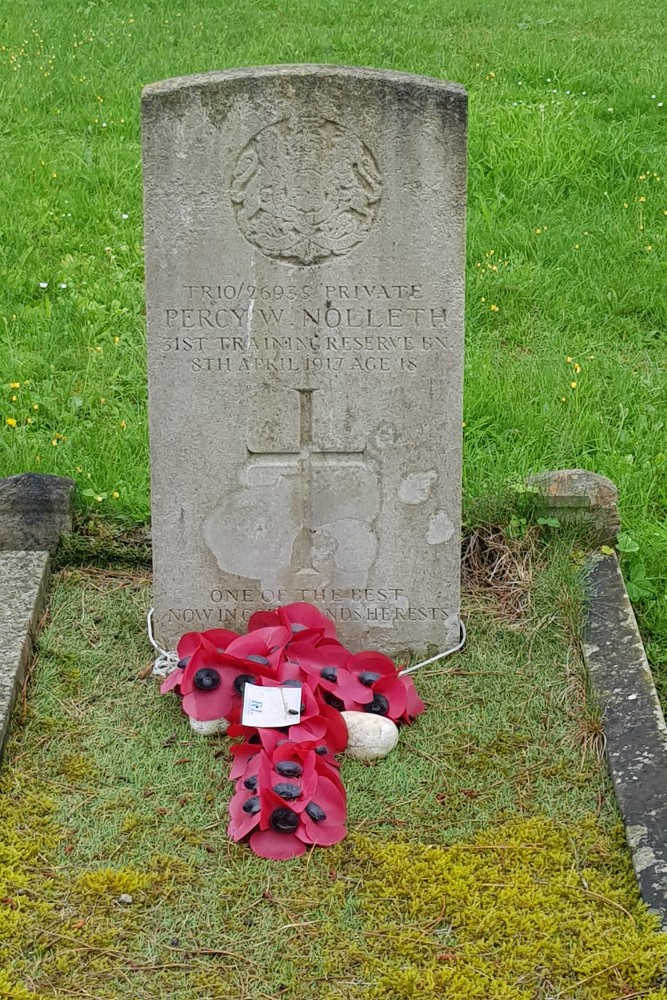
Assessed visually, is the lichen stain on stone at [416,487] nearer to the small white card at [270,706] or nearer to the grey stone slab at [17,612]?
the small white card at [270,706]

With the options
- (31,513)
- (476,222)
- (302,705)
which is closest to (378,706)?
(302,705)

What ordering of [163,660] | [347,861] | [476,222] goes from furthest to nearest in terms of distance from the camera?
[476,222], [163,660], [347,861]

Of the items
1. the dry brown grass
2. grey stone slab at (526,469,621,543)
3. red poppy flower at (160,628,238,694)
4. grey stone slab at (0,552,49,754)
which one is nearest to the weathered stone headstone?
red poppy flower at (160,628,238,694)

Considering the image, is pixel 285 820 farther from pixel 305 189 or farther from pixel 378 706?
pixel 305 189

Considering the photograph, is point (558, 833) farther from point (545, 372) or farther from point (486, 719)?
point (545, 372)

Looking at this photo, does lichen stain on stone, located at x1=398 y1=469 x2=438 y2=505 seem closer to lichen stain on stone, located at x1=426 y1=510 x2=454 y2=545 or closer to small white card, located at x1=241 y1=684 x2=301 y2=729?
lichen stain on stone, located at x1=426 y1=510 x2=454 y2=545

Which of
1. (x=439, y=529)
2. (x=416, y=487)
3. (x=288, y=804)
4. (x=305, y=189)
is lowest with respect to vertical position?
(x=288, y=804)

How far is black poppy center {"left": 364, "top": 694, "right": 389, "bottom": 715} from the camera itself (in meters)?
3.42

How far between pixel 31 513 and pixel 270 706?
4.14 feet

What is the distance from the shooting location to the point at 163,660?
3.68m

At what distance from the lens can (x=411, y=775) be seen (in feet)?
10.7

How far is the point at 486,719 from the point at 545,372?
215 centimetres

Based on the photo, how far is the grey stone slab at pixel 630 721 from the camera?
2.89 m

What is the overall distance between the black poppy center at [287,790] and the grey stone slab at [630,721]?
805mm
